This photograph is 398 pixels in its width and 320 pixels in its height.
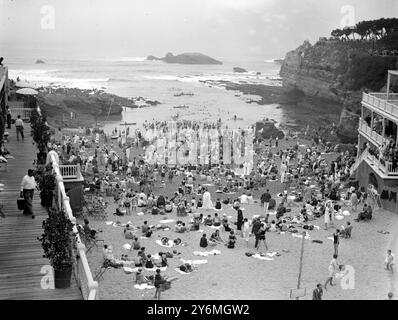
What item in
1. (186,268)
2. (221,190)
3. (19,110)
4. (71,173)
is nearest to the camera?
(186,268)

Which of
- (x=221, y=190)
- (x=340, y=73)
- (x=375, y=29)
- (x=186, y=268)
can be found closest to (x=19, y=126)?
(x=221, y=190)

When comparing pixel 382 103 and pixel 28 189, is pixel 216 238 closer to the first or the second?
pixel 28 189

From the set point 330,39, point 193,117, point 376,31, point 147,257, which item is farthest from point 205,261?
point 330,39

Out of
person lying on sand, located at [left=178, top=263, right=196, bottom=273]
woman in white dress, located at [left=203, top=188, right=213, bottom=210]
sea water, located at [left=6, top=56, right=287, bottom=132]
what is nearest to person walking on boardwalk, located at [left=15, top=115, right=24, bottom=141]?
woman in white dress, located at [left=203, top=188, right=213, bottom=210]

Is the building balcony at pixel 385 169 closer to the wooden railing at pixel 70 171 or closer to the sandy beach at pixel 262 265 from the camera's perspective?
the sandy beach at pixel 262 265

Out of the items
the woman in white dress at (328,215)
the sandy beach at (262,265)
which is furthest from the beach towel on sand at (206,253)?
the woman in white dress at (328,215)

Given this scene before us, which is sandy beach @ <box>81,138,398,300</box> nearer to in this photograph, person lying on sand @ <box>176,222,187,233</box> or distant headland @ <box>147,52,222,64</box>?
person lying on sand @ <box>176,222,187,233</box>
